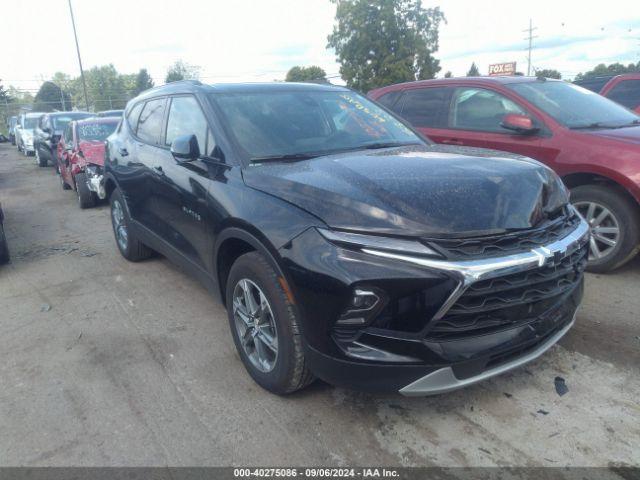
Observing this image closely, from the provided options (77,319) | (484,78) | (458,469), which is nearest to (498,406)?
(458,469)

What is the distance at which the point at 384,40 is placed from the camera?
35.7 meters

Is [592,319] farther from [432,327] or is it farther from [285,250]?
[285,250]

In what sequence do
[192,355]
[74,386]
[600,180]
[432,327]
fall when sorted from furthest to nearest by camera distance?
[600,180] → [192,355] → [74,386] → [432,327]

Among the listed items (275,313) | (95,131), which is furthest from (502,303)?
(95,131)

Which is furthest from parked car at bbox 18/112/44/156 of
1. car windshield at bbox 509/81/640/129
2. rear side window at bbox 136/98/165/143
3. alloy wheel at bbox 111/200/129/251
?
car windshield at bbox 509/81/640/129

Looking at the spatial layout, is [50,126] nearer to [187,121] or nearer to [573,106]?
[187,121]

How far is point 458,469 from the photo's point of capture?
2336 mm

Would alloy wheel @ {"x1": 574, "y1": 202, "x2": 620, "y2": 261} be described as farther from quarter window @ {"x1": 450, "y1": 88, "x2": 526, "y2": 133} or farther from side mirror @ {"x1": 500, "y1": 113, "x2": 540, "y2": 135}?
quarter window @ {"x1": 450, "y1": 88, "x2": 526, "y2": 133}

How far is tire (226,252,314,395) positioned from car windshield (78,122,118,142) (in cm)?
766

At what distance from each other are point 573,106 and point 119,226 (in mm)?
5172

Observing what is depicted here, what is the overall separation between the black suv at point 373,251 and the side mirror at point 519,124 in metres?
1.72

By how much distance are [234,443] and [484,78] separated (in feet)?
15.8

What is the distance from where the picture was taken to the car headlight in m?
2.22

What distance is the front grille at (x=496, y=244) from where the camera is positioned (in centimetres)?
222
